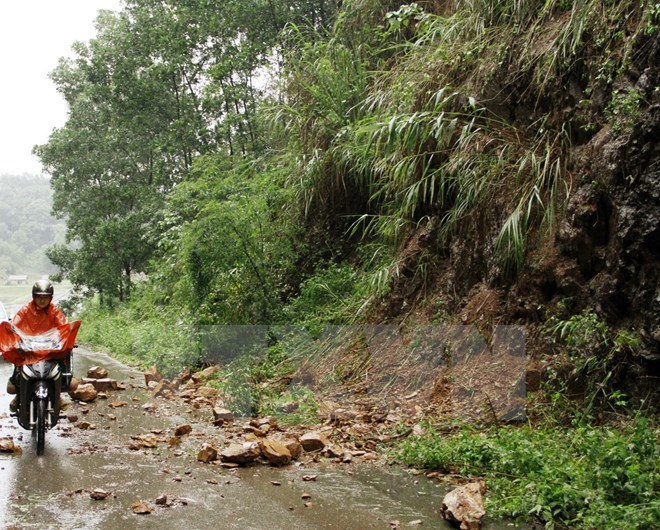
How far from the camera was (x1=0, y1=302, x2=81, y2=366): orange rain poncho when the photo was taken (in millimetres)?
6512

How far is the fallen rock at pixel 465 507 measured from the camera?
4.23 meters

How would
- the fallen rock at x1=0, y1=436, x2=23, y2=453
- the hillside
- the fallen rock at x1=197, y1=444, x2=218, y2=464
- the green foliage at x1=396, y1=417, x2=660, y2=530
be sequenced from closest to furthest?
the green foliage at x1=396, y1=417, x2=660, y2=530
the fallen rock at x1=197, y1=444, x2=218, y2=464
the fallen rock at x1=0, y1=436, x2=23, y2=453
the hillside

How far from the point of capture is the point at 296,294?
11055 mm

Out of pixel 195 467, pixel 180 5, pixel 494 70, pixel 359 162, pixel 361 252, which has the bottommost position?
pixel 195 467

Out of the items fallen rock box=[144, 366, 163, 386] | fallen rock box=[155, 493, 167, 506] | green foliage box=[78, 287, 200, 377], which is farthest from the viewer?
green foliage box=[78, 287, 200, 377]

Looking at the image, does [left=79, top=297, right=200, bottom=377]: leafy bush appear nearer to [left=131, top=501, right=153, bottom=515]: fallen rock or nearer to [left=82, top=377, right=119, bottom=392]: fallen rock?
[left=82, top=377, right=119, bottom=392]: fallen rock

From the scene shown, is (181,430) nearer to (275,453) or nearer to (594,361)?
(275,453)

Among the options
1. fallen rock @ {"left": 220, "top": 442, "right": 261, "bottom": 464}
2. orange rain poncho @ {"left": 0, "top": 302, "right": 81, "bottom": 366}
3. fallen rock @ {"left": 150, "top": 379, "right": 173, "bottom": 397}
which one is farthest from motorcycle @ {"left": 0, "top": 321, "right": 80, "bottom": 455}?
fallen rock @ {"left": 150, "top": 379, "right": 173, "bottom": 397}

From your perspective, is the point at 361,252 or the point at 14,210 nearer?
the point at 361,252

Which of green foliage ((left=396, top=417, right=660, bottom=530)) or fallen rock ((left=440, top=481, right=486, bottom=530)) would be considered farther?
fallen rock ((left=440, top=481, right=486, bottom=530))

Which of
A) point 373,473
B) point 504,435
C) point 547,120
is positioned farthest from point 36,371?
point 547,120

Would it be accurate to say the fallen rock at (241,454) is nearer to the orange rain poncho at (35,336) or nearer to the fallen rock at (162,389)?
the orange rain poncho at (35,336)

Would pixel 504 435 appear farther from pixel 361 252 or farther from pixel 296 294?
pixel 296 294

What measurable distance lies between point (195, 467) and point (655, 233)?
4236 mm
